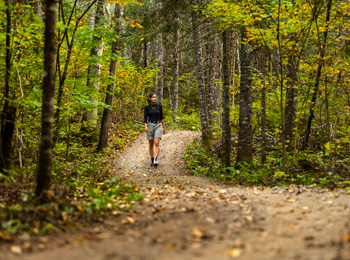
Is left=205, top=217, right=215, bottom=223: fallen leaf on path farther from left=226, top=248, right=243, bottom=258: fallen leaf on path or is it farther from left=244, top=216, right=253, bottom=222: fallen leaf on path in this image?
left=226, top=248, right=243, bottom=258: fallen leaf on path

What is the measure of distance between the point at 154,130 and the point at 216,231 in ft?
20.4

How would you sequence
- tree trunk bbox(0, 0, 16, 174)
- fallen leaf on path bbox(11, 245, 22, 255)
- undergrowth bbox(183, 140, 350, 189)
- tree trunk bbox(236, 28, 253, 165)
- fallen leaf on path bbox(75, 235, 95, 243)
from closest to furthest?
1. fallen leaf on path bbox(11, 245, 22, 255)
2. fallen leaf on path bbox(75, 235, 95, 243)
3. tree trunk bbox(0, 0, 16, 174)
4. undergrowth bbox(183, 140, 350, 189)
5. tree trunk bbox(236, 28, 253, 165)

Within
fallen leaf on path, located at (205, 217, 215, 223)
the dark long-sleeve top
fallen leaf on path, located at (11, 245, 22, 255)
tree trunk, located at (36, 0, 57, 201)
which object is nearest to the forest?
tree trunk, located at (36, 0, 57, 201)

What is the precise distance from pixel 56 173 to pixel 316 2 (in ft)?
23.6

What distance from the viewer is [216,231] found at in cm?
346

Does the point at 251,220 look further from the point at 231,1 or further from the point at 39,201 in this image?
the point at 231,1

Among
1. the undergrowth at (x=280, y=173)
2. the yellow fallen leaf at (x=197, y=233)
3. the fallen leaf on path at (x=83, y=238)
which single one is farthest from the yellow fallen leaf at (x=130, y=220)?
the undergrowth at (x=280, y=173)

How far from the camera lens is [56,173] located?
6340 mm

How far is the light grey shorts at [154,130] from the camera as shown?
9367 millimetres

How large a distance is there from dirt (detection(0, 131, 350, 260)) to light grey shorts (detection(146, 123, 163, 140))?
3892mm

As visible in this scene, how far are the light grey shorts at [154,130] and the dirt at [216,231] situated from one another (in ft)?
12.8

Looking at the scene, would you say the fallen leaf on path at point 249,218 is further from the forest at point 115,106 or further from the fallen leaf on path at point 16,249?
the fallen leaf on path at point 16,249

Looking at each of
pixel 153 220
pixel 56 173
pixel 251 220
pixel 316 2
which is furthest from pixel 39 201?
pixel 316 2

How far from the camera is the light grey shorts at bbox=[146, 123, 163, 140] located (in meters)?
9.37
